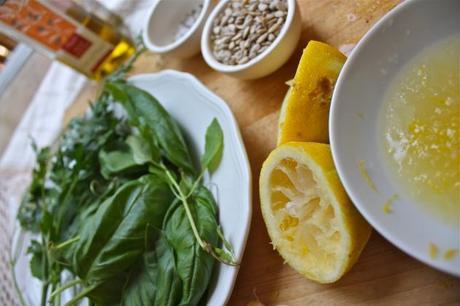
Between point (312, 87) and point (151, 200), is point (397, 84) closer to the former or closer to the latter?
point (312, 87)

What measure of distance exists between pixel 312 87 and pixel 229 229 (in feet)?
0.88

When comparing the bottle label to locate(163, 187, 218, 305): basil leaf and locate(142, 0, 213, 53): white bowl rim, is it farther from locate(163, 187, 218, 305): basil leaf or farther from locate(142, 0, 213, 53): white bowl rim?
locate(163, 187, 218, 305): basil leaf

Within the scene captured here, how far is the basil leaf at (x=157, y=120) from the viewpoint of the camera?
866 mm

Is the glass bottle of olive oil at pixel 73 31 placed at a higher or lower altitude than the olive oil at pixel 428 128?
higher

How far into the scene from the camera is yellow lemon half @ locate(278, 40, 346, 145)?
26.6 inches

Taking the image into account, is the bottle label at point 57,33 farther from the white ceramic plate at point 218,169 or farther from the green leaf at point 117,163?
the green leaf at point 117,163

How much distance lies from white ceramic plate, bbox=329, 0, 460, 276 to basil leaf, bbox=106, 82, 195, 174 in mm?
336

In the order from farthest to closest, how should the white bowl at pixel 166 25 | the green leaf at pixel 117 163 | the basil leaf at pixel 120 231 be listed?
1. the white bowl at pixel 166 25
2. the green leaf at pixel 117 163
3. the basil leaf at pixel 120 231

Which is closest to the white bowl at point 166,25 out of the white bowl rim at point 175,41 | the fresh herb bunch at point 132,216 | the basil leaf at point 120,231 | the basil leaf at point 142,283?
the white bowl rim at point 175,41

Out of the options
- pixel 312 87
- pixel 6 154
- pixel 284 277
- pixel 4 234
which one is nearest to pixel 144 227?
pixel 284 277

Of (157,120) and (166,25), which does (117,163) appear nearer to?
(157,120)

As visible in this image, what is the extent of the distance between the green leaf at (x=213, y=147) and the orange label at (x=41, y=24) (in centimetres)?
52

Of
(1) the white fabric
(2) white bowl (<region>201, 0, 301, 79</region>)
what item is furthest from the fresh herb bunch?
(1) the white fabric

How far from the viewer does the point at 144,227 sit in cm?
79
